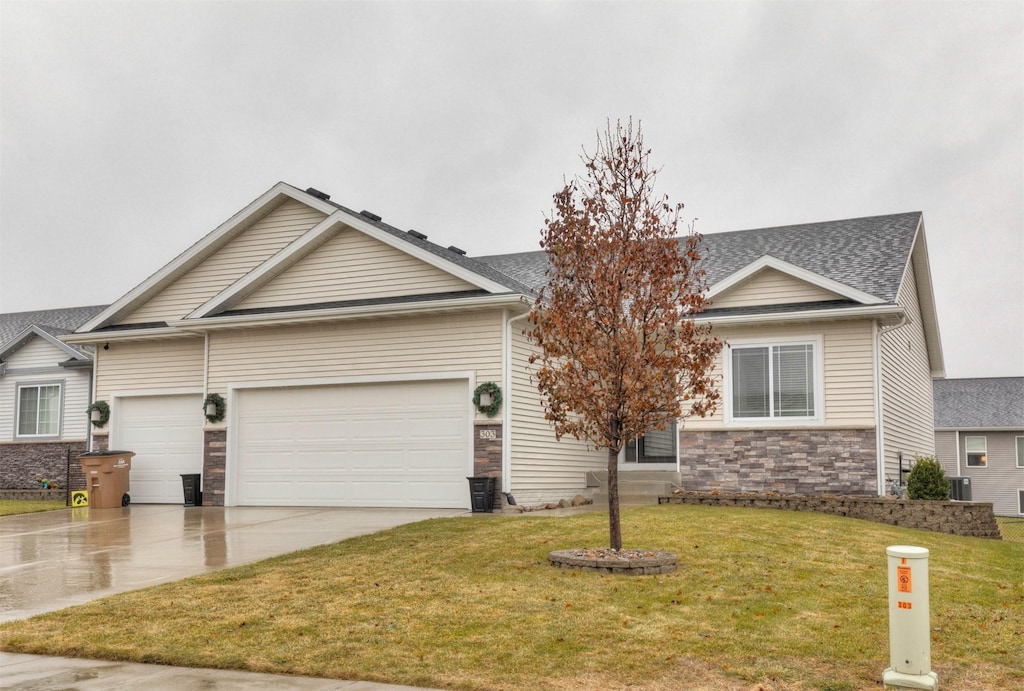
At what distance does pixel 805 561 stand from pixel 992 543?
22.5 ft

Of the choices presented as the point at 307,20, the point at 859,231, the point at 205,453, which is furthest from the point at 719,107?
the point at 205,453

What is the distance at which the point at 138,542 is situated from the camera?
13.5 m

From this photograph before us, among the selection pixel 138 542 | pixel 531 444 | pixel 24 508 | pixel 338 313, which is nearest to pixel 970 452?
pixel 531 444

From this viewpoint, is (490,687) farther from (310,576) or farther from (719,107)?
(719,107)

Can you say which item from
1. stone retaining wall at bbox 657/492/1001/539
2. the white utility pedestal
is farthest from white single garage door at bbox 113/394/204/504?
the white utility pedestal

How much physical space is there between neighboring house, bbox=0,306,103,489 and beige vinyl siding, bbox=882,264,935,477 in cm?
2000

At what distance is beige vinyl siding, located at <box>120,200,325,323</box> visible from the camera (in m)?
20.7

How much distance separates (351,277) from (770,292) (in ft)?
27.6

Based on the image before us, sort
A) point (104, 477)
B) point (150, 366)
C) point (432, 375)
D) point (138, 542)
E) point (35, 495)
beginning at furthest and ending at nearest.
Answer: point (35, 495) < point (150, 366) < point (104, 477) < point (432, 375) < point (138, 542)

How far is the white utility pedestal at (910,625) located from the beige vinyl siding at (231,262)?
16.0 m

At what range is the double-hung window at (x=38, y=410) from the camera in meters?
26.0

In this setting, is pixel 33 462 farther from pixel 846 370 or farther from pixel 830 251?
pixel 830 251

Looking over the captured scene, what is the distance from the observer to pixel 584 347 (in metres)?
10.1

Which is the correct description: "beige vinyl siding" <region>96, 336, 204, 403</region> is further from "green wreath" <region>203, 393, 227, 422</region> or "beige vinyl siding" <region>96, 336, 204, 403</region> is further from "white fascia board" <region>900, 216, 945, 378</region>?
"white fascia board" <region>900, 216, 945, 378</region>
